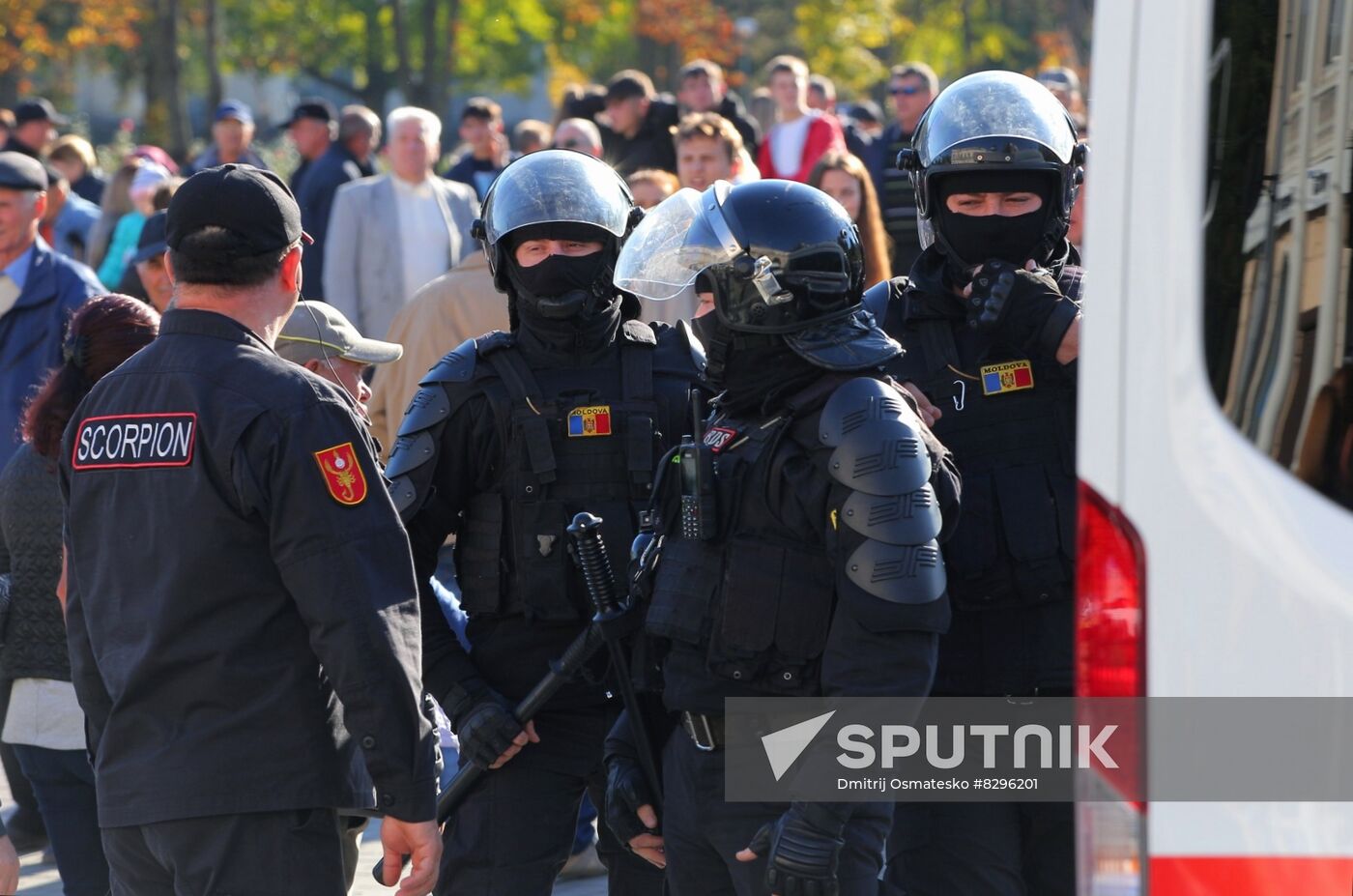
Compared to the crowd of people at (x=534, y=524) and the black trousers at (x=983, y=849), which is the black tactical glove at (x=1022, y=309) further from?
the black trousers at (x=983, y=849)

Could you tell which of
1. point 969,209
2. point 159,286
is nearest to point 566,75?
point 159,286

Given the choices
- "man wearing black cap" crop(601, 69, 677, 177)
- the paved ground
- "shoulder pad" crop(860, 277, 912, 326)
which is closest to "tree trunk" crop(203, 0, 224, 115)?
"man wearing black cap" crop(601, 69, 677, 177)

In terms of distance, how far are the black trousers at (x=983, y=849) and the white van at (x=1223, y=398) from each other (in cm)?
122

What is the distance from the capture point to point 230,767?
3010 mm

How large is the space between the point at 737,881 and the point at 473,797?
0.89 m

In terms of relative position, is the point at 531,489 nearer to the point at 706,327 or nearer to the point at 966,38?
the point at 706,327

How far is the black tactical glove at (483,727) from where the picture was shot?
146 inches

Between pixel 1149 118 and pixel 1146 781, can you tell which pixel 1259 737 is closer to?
pixel 1146 781

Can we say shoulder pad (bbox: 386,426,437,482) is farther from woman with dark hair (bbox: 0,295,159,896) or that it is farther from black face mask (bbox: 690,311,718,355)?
woman with dark hair (bbox: 0,295,159,896)

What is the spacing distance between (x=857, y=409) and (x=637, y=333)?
3.66ft

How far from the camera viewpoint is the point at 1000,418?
353cm

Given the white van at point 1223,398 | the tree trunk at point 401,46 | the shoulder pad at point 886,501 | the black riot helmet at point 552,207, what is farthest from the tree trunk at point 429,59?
the white van at point 1223,398

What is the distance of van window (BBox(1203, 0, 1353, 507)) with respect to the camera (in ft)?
6.80

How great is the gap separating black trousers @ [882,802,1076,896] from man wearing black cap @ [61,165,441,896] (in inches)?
39.4
